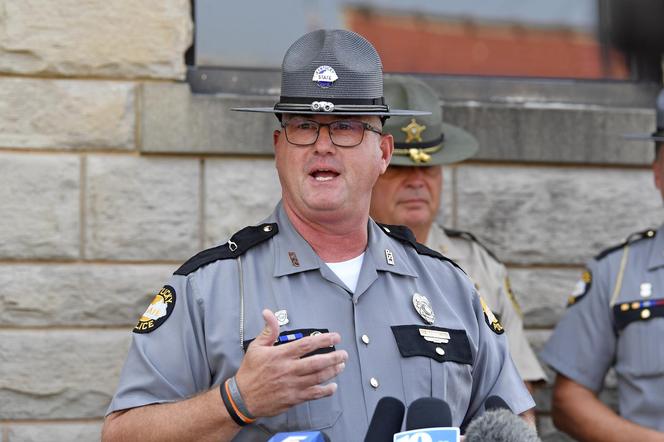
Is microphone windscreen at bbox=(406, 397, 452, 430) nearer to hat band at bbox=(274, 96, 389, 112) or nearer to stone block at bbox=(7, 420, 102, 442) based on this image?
hat band at bbox=(274, 96, 389, 112)

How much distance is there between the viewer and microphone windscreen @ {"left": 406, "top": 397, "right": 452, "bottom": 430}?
2.57m

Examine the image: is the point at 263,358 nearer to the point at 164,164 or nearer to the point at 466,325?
the point at 466,325

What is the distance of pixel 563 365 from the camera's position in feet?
16.1

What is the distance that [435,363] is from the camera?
325cm

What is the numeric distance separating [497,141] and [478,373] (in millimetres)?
2379

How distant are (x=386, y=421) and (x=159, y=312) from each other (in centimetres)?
78

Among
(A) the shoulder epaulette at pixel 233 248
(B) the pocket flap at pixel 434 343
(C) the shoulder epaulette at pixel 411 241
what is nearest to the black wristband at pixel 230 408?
(A) the shoulder epaulette at pixel 233 248

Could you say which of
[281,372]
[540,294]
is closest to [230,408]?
[281,372]

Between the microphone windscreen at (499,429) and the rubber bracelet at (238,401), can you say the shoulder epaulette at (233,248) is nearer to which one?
the rubber bracelet at (238,401)

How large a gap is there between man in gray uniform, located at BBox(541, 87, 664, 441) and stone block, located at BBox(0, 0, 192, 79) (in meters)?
2.05

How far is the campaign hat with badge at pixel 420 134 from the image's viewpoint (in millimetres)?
4766

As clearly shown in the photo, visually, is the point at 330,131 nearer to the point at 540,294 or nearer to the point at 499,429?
the point at 499,429

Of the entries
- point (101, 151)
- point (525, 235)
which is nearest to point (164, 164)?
point (101, 151)

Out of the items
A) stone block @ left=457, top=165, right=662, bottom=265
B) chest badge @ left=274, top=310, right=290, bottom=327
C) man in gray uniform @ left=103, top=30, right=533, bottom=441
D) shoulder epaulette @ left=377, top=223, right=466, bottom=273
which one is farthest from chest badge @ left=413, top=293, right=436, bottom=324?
stone block @ left=457, top=165, right=662, bottom=265
